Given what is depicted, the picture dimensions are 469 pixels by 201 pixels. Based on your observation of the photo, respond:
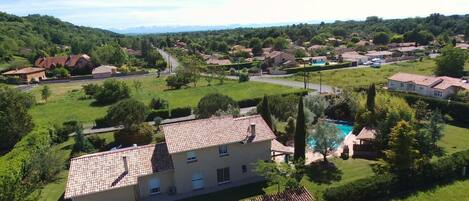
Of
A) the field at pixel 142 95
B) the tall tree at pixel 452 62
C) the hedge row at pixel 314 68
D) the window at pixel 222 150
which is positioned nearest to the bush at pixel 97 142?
the field at pixel 142 95

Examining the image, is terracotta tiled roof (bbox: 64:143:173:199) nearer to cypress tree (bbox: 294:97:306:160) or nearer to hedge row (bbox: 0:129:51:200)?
hedge row (bbox: 0:129:51:200)

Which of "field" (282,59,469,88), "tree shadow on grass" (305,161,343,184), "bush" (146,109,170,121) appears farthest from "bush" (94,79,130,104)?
"tree shadow on grass" (305,161,343,184)

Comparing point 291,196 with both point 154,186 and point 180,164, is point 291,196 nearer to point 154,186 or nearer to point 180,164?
point 180,164

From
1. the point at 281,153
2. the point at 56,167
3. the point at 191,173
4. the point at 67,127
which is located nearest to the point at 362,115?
the point at 281,153

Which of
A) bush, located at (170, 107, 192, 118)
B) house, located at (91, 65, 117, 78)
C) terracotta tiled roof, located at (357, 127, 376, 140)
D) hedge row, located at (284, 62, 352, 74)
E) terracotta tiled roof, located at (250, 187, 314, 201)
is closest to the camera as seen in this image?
terracotta tiled roof, located at (250, 187, 314, 201)

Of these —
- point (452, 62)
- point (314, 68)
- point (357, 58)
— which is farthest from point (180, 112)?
point (357, 58)

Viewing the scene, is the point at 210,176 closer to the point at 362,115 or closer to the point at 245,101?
the point at 362,115
